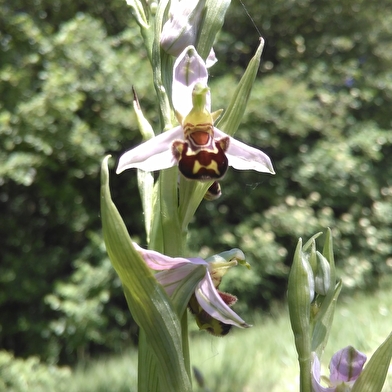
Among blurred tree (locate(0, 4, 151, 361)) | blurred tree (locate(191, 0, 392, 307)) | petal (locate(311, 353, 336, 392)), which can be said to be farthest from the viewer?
blurred tree (locate(191, 0, 392, 307))

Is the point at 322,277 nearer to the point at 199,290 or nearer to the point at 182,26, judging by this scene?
the point at 199,290

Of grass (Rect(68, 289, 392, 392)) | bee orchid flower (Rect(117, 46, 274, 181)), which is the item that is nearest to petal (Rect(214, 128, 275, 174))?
bee orchid flower (Rect(117, 46, 274, 181))

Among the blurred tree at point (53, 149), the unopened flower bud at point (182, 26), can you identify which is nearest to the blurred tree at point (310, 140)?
the blurred tree at point (53, 149)

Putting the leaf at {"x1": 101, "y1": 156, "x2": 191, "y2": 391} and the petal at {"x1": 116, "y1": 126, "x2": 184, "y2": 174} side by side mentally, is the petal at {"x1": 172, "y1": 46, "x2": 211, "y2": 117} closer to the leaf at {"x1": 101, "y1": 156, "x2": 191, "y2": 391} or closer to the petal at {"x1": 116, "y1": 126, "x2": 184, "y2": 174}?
the petal at {"x1": 116, "y1": 126, "x2": 184, "y2": 174}

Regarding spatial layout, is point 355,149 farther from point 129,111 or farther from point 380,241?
point 129,111

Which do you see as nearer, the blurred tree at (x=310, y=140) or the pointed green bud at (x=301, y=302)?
the pointed green bud at (x=301, y=302)

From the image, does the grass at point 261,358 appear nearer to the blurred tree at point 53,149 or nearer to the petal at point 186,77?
the blurred tree at point 53,149
